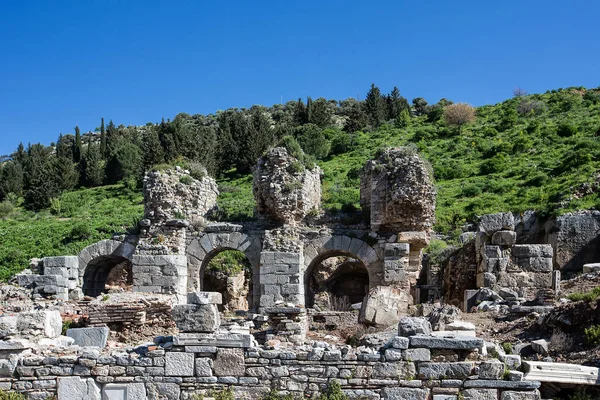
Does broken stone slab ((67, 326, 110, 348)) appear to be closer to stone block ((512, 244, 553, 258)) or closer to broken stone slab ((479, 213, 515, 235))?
broken stone slab ((479, 213, 515, 235))

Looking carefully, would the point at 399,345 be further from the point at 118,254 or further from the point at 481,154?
the point at 481,154

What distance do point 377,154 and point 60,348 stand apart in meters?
13.0

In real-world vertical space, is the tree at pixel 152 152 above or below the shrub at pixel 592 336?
above

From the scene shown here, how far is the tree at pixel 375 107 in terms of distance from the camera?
4925cm

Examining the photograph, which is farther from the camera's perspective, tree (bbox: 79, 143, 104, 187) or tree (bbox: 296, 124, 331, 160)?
tree (bbox: 79, 143, 104, 187)

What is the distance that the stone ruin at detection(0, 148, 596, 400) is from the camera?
804 centimetres

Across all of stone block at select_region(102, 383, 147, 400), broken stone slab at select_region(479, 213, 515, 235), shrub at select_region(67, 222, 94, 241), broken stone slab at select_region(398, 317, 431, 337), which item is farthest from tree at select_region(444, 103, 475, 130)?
stone block at select_region(102, 383, 147, 400)

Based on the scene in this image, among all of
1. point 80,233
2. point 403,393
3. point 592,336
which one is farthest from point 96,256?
point 592,336

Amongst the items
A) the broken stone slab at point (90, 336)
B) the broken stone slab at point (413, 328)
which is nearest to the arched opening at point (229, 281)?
the broken stone slab at point (90, 336)

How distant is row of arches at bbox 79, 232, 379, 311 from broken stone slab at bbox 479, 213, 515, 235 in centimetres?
374

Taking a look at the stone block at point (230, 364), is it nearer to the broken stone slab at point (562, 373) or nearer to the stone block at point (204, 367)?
the stone block at point (204, 367)

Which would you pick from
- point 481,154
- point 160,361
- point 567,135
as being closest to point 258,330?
point 160,361

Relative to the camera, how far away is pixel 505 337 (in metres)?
10.9

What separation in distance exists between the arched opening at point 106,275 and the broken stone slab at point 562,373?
46.4ft
